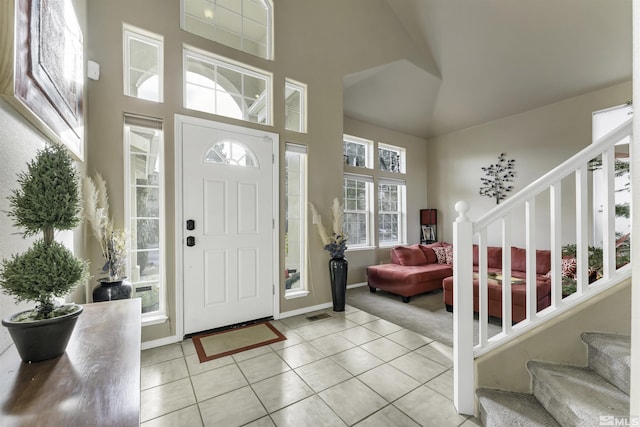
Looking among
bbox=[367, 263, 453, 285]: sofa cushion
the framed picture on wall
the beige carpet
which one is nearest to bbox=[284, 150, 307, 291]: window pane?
the beige carpet

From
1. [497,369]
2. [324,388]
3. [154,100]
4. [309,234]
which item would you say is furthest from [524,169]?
[154,100]

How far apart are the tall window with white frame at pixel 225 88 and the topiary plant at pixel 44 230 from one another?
7.08ft

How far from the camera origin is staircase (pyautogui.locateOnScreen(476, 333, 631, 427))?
47.1 inches

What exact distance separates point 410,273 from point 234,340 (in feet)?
8.61

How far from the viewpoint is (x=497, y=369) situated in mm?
1591

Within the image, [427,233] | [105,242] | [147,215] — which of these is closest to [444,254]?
[427,233]

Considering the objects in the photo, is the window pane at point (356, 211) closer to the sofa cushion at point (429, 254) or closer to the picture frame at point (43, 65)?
the sofa cushion at point (429, 254)

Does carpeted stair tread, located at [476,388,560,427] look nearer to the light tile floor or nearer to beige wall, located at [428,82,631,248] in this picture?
the light tile floor

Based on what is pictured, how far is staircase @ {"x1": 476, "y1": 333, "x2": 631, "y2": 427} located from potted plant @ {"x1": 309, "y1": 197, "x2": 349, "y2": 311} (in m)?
1.97

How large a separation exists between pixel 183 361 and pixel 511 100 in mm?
5956

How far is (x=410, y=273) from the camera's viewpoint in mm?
4004

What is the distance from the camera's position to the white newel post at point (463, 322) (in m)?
1.60

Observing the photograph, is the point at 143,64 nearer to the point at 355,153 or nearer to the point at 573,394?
the point at 355,153

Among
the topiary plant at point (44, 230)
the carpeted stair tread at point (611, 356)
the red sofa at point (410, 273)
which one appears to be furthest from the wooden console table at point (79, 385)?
the red sofa at point (410, 273)
